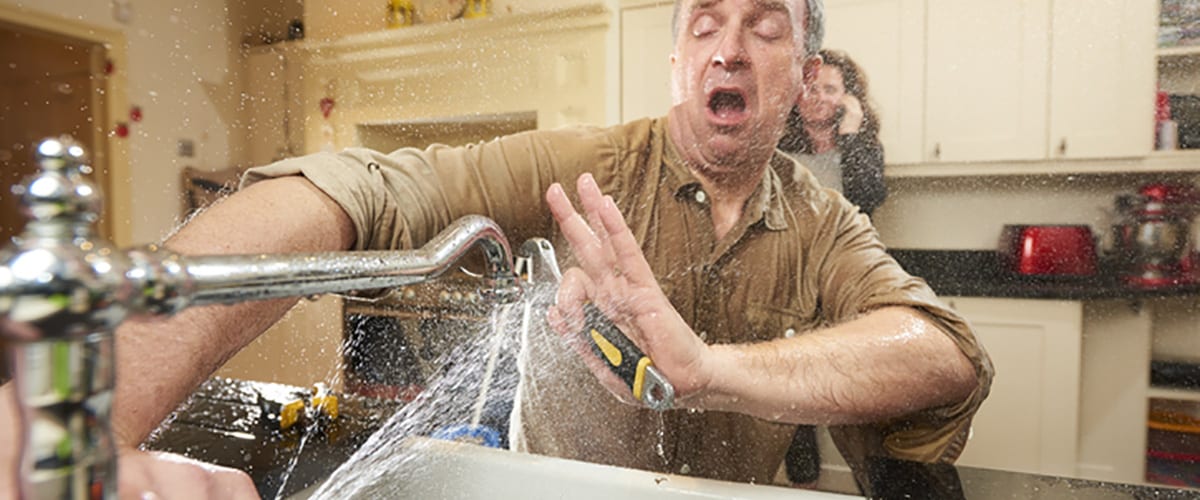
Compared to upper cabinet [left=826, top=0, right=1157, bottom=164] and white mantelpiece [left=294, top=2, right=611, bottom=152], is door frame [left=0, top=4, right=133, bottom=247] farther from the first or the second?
upper cabinet [left=826, top=0, right=1157, bottom=164]

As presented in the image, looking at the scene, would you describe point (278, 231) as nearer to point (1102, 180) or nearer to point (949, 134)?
point (949, 134)

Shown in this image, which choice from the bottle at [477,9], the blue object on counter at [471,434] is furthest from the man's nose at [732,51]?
the blue object on counter at [471,434]

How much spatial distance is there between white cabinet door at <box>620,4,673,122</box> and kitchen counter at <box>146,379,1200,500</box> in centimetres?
47

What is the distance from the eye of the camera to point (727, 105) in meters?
0.78

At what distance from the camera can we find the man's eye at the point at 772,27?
2.45ft

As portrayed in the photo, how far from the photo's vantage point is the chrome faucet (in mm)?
249

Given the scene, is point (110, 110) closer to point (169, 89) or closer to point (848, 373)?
point (169, 89)

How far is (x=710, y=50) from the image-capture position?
764 millimetres

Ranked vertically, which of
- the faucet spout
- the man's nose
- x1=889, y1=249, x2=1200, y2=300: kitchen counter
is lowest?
x1=889, y1=249, x2=1200, y2=300: kitchen counter

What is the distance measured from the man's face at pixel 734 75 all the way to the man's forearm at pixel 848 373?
0.75 feet

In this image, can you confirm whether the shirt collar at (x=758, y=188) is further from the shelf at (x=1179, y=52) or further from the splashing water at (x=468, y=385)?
the shelf at (x=1179, y=52)

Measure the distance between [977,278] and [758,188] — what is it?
0.87 ft

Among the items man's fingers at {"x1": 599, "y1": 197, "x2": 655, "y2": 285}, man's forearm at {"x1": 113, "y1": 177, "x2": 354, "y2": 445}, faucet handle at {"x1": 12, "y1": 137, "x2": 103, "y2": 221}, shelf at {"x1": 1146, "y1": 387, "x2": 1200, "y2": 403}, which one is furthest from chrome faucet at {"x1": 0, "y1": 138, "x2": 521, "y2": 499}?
shelf at {"x1": 1146, "y1": 387, "x2": 1200, "y2": 403}

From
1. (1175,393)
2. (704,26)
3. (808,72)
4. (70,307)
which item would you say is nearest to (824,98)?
(808,72)
